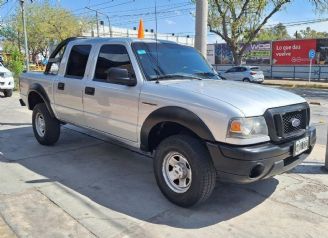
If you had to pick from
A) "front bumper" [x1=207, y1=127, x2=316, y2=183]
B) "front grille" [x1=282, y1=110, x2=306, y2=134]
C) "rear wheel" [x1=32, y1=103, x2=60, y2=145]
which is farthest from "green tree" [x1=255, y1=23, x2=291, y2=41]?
"front bumper" [x1=207, y1=127, x2=316, y2=183]

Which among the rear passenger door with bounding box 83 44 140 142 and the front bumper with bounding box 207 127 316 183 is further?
the rear passenger door with bounding box 83 44 140 142

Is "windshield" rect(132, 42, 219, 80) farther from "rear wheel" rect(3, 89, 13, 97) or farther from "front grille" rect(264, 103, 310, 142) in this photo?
"rear wheel" rect(3, 89, 13, 97)

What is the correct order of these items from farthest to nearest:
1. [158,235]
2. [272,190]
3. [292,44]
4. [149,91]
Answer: [292,44]
[272,190]
[149,91]
[158,235]

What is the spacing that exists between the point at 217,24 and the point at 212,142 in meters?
29.9

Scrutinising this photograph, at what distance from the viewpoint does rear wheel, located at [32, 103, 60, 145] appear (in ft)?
22.3

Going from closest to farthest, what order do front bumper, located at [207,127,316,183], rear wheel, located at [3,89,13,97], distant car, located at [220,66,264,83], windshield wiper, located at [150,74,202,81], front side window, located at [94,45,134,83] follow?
front bumper, located at [207,127,316,183], windshield wiper, located at [150,74,202,81], front side window, located at [94,45,134,83], rear wheel, located at [3,89,13,97], distant car, located at [220,66,264,83]

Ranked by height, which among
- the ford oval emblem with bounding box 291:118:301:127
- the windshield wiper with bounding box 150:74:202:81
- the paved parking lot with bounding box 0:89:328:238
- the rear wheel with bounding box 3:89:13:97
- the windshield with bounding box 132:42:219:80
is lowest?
the paved parking lot with bounding box 0:89:328:238

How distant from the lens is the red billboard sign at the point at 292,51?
3478 centimetres

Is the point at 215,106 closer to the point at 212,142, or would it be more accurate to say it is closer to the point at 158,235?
the point at 212,142

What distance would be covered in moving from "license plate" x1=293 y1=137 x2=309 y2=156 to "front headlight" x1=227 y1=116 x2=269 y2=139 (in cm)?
63

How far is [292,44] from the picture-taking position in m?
35.8

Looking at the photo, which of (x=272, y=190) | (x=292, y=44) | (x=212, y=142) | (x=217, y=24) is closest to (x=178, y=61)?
(x=212, y=142)

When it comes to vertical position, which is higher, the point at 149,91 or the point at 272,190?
the point at 149,91

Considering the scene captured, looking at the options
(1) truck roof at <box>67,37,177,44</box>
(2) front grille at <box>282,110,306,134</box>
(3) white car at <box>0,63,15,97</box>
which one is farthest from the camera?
(3) white car at <box>0,63,15,97</box>
